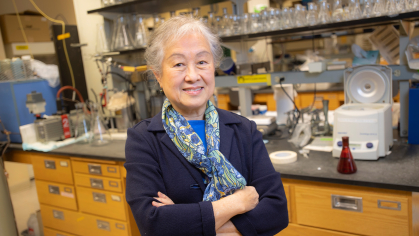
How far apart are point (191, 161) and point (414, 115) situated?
5.04 feet

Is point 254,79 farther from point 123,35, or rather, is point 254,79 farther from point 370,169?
point 123,35

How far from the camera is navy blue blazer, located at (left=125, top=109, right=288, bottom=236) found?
3.40ft

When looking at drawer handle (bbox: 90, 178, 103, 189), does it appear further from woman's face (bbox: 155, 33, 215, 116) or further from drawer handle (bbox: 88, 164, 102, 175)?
woman's face (bbox: 155, 33, 215, 116)

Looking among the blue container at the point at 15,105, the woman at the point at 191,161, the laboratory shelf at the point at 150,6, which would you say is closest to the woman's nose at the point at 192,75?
the woman at the point at 191,161

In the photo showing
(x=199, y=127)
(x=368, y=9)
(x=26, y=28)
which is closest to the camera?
(x=199, y=127)

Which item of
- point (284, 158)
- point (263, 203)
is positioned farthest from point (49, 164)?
point (263, 203)

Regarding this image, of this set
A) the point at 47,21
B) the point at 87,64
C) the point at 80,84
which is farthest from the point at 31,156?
the point at 47,21

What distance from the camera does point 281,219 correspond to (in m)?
1.17

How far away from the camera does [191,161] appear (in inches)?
45.2

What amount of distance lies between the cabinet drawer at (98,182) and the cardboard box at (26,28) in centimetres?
199

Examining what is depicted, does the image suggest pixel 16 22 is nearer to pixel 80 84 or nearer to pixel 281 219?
pixel 80 84

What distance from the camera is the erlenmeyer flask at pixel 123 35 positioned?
2992 mm

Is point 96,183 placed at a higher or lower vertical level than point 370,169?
lower

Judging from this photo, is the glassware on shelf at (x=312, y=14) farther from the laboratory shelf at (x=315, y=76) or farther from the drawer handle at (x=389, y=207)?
the drawer handle at (x=389, y=207)
